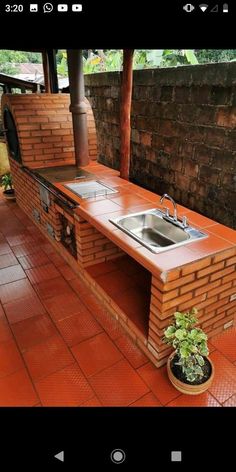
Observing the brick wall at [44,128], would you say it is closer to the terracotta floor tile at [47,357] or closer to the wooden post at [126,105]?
the wooden post at [126,105]

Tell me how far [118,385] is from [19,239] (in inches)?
116

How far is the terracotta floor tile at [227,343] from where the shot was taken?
2658mm

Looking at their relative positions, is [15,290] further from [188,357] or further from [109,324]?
[188,357]

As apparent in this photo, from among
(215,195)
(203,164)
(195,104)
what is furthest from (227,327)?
(195,104)

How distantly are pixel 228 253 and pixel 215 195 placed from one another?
1.04 metres

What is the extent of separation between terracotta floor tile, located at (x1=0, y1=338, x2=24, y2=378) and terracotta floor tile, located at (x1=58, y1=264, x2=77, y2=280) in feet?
3.59

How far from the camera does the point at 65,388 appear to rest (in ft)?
7.77

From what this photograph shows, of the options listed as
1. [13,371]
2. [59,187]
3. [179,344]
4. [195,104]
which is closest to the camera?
[179,344]

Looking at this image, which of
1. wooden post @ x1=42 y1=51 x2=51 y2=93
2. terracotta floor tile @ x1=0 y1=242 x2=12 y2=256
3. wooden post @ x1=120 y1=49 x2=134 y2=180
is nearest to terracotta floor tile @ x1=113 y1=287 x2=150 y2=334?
wooden post @ x1=120 y1=49 x2=134 y2=180

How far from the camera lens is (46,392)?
7.68ft

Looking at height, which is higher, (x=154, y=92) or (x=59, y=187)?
(x=154, y=92)
